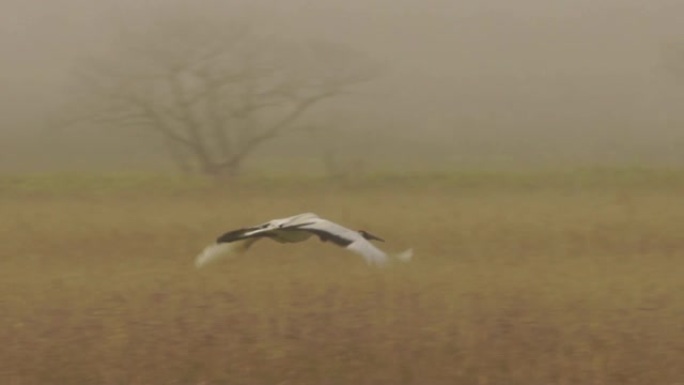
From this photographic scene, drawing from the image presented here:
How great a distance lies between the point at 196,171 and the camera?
21.7 metres

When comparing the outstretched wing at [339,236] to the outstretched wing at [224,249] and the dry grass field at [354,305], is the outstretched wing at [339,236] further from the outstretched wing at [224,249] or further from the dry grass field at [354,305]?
the outstretched wing at [224,249]

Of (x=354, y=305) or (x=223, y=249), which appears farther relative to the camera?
(x=223, y=249)

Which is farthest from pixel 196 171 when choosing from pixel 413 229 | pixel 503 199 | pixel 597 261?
pixel 597 261

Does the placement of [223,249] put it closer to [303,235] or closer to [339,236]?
[303,235]

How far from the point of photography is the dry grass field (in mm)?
6680

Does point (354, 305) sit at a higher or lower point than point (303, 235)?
lower

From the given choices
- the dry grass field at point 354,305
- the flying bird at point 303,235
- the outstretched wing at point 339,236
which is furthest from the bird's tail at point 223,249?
the outstretched wing at point 339,236

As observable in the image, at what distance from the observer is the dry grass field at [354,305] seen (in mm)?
6680

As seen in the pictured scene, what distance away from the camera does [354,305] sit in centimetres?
763

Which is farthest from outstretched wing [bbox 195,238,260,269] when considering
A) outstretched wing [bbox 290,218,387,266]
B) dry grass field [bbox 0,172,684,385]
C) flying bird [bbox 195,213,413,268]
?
outstretched wing [bbox 290,218,387,266]

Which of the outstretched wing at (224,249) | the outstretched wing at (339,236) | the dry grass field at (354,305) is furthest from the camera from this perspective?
the outstretched wing at (224,249)

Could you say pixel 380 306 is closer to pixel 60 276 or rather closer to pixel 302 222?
pixel 302 222

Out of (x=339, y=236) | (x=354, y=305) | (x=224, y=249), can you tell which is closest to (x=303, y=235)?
(x=339, y=236)

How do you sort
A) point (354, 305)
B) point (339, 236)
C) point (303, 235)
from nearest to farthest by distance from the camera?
1. point (354, 305)
2. point (339, 236)
3. point (303, 235)
